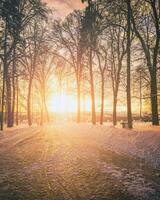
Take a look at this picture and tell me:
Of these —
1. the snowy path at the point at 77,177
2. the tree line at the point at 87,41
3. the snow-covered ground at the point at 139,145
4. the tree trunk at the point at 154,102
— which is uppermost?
the tree line at the point at 87,41

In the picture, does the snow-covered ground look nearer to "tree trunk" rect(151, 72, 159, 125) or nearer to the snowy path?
the snowy path

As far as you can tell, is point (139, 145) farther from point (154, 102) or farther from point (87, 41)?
point (87, 41)

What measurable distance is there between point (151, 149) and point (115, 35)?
24385 millimetres

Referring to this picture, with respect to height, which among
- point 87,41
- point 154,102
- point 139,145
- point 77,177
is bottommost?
point 77,177

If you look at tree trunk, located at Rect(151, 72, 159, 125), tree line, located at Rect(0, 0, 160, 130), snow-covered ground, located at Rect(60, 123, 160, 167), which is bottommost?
snow-covered ground, located at Rect(60, 123, 160, 167)

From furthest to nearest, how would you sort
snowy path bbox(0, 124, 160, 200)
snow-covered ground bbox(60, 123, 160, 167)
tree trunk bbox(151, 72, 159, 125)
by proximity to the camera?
tree trunk bbox(151, 72, 159, 125), snow-covered ground bbox(60, 123, 160, 167), snowy path bbox(0, 124, 160, 200)

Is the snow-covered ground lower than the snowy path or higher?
higher

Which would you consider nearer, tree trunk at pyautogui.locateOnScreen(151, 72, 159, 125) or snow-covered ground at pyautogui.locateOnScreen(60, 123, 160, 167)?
snow-covered ground at pyautogui.locateOnScreen(60, 123, 160, 167)

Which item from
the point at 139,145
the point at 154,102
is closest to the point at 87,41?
the point at 154,102

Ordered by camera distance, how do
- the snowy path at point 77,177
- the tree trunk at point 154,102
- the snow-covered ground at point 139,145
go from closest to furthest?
1. the snowy path at point 77,177
2. the snow-covered ground at point 139,145
3. the tree trunk at point 154,102

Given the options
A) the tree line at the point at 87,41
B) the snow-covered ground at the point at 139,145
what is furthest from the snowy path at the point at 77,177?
the tree line at the point at 87,41

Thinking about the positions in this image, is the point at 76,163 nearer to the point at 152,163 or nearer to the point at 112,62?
the point at 152,163

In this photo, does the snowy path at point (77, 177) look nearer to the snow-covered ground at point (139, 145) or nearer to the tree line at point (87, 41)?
the snow-covered ground at point (139, 145)

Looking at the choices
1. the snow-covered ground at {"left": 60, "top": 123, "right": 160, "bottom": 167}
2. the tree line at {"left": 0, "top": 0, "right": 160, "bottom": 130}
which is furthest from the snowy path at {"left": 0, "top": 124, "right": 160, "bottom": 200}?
the tree line at {"left": 0, "top": 0, "right": 160, "bottom": 130}
